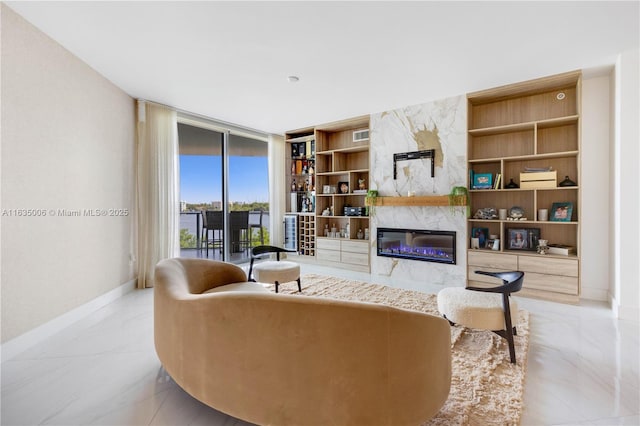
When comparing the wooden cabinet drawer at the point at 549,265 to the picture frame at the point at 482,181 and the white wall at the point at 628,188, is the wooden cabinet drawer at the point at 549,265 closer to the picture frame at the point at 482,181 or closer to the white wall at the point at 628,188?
the white wall at the point at 628,188

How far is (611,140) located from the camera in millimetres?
3369

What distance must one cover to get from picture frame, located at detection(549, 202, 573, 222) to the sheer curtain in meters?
5.10

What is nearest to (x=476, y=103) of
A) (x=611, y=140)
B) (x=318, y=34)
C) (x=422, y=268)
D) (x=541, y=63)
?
(x=541, y=63)

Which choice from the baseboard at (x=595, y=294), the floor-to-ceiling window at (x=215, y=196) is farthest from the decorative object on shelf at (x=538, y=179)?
the floor-to-ceiling window at (x=215, y=196)

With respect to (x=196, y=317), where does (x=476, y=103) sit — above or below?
above

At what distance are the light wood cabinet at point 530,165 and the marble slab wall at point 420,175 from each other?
179 mm

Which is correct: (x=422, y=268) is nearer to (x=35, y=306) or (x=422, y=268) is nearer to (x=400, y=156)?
(x=400, y=156)

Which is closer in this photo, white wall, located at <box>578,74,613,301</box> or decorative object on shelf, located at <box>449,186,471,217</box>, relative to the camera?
white wall, located at <box>578,74,613,301</box>

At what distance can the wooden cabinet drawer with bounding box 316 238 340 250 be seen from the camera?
5.38m

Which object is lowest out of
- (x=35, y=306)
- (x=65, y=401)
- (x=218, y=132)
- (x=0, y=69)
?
(x=65, y=401)

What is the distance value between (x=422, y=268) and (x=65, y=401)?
4.12m

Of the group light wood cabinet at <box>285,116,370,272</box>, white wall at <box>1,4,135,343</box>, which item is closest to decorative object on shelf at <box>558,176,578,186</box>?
light wood cabinet at <box>285,116,370,272</box>

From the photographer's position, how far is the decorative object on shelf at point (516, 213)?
3.83 m

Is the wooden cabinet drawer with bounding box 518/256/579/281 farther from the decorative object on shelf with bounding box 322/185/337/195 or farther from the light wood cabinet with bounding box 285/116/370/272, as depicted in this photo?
the decorative object on shelf with bounding box 322/185/337/195
